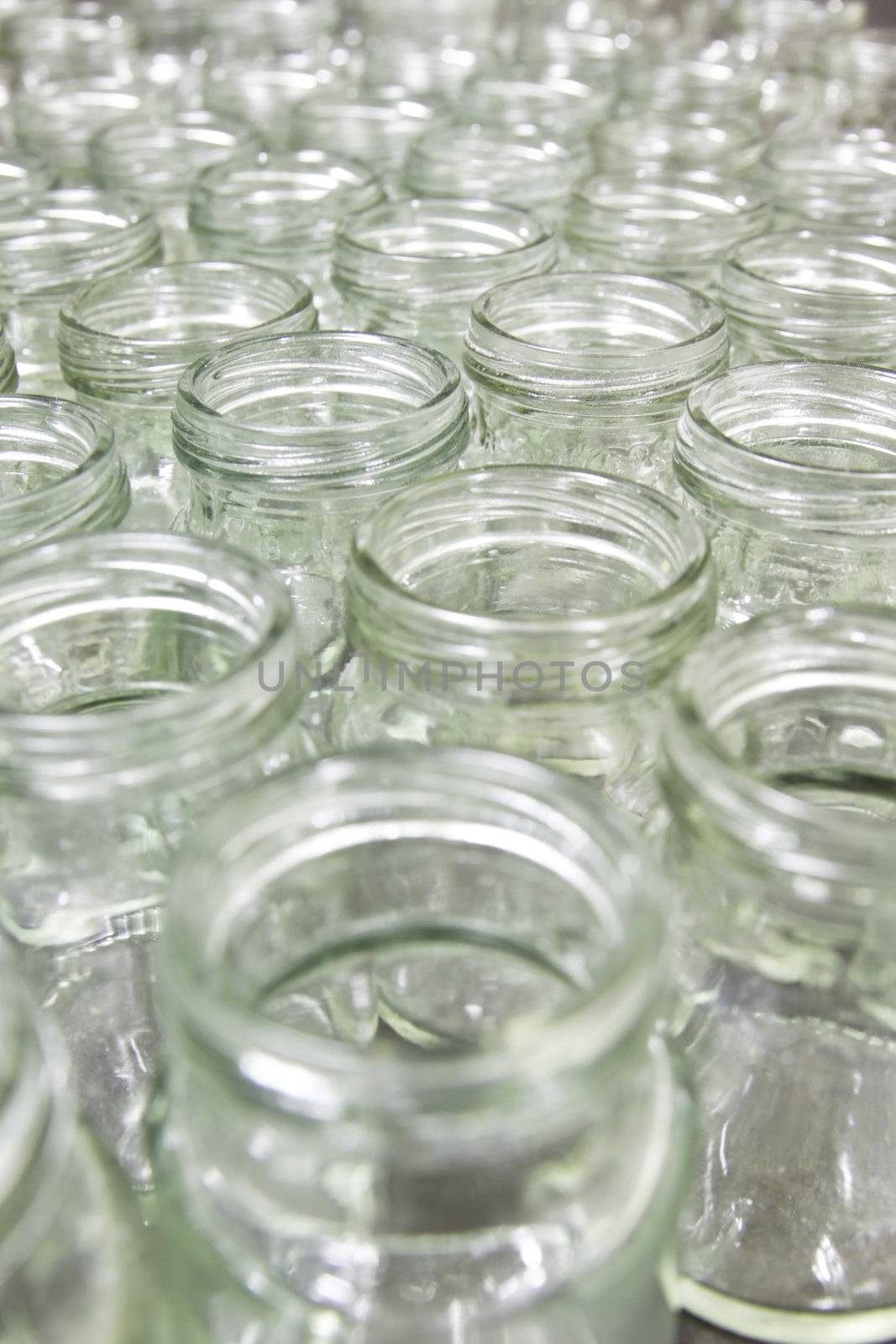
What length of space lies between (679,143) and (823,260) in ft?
0.90

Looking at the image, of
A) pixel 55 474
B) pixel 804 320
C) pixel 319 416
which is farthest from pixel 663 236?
pixel 55 474

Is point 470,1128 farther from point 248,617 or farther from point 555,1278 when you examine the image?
point 248,617

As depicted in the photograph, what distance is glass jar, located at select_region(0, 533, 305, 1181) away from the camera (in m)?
0.33

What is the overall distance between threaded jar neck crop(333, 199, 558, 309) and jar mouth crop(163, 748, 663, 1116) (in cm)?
37

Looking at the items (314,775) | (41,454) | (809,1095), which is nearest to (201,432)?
(41,454)

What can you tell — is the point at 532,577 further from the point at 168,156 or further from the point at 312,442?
the point at 168,156

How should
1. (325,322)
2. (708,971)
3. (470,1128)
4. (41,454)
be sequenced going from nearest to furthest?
(470,1128), (708,971), (41,454), (325,322)

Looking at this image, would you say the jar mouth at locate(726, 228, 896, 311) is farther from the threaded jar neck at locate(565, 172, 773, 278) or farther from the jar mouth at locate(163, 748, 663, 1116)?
the jar mouth at locate(163, 748, 663, 1116)

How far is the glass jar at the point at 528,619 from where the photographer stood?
369 mm

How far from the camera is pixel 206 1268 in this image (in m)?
0.30

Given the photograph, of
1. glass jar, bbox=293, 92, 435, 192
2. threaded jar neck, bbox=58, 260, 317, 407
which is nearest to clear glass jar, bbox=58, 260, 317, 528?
threaded jar neck, bbox=58, 260, 317, 407

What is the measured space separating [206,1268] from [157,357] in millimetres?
384

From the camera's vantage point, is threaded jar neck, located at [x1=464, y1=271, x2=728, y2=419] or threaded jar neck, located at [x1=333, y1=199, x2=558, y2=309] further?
threaded jar neck, located at [x1=333, y1=199, x2=558, y2=309]

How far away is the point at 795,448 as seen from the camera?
551 millimetres
